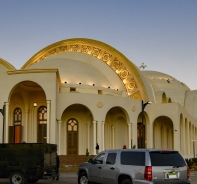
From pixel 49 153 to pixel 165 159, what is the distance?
6.91 metres

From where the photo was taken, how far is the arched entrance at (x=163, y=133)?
41809mm

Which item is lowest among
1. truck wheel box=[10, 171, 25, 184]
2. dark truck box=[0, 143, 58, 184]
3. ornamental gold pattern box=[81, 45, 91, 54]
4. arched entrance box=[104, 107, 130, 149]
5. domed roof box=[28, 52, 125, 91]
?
truck wheel box=[10, 171, 25, 184]

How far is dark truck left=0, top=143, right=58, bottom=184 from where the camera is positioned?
663 inches

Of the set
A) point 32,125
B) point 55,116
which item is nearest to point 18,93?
point 32,125

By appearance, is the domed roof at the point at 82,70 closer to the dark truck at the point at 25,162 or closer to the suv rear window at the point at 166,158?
the dark truck at the point at 25,162

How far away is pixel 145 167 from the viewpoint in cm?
1205

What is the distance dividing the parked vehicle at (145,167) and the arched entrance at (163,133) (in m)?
27.4

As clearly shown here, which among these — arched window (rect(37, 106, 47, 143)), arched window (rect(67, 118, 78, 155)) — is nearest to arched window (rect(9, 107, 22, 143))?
arched window (rect(37, 106, 47, 143))

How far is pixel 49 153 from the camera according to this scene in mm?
17703

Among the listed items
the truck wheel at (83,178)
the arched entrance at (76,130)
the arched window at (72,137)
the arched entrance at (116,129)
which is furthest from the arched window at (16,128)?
the truck wheel at (83,178)

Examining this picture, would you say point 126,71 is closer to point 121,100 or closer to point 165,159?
point 121,100

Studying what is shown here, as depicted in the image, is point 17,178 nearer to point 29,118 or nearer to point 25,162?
point 25,162

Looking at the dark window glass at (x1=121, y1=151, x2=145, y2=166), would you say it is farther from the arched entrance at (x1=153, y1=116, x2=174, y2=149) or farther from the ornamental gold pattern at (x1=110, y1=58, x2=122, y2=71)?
the ornamental gold pattern at (x1=110, y1=58, x2=122, y2=71)

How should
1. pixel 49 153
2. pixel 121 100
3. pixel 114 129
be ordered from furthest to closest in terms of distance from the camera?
pixel 114 129
pixel 121 100
pixel 49 153
